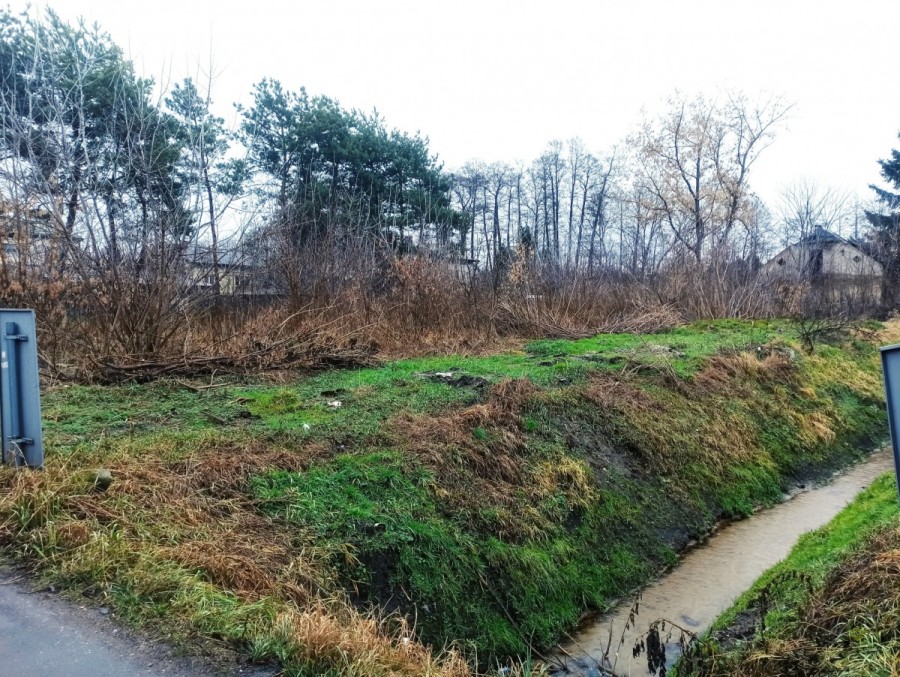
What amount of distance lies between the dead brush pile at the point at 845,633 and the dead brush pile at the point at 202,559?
1645 mm

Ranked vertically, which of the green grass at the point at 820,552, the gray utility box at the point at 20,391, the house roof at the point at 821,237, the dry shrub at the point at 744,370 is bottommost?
the green grass at the point at 820,552

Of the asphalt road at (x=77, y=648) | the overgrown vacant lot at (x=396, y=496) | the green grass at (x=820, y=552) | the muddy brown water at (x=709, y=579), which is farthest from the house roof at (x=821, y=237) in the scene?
the asphalt road at (x=77, y=648)

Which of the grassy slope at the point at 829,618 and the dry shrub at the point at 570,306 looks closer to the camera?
the grassy slope at the point at 829,618

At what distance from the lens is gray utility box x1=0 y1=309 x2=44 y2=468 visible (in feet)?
12.6

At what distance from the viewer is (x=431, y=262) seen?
14555 mm

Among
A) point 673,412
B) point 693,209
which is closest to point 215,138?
point 673,412

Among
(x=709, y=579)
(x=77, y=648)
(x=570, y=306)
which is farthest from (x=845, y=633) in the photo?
(x=570, y=306)

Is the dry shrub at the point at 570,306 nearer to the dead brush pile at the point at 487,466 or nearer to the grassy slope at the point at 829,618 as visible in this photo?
the dead brush pile at the point at 487,466

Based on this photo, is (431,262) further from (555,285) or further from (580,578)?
(580,578)

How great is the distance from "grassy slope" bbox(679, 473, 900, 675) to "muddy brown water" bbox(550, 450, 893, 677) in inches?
15.8

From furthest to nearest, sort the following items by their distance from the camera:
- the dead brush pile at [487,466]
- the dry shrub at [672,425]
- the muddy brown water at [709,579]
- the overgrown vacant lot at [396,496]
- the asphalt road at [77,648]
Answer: the dry shrub at [672,425] → the dead brush pile at [487,466] → the muddy brown water at [709,579] → the overgrown vacant lot at [396,496] → the asphalt road at [77,648]

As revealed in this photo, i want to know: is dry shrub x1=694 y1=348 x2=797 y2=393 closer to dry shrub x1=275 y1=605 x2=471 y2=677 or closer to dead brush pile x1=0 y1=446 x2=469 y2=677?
dead brush pile x1=0 y1=446 x2=469 y2=677

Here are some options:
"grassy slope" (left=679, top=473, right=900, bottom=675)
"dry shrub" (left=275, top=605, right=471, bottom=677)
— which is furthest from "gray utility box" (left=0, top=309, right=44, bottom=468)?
"grassy slope" (left=679, top=473, right=900, bottom=675)

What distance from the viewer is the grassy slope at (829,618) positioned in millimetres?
2922
